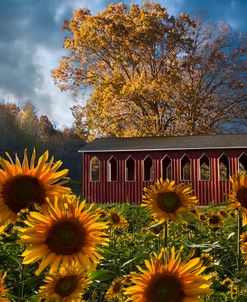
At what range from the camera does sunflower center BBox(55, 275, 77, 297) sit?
76.4 inches

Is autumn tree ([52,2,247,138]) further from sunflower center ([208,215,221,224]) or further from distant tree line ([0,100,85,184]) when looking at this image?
distant tree line ([0,100,85,184])

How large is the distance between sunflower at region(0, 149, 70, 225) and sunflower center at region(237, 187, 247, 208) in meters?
1.25

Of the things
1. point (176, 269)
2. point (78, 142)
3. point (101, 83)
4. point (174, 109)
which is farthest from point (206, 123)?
point (78, 142)

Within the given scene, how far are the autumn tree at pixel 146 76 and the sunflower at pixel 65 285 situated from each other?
30.6 m

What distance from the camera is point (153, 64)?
36.0 meters

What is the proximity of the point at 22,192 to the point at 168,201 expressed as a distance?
1.10m

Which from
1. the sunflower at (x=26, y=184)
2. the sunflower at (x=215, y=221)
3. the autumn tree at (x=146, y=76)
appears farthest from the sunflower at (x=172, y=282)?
the autumn tree at (x=146, y=76)

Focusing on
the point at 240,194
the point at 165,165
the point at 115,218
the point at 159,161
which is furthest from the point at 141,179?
the point at 240,194

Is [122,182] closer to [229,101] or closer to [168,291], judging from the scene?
[229,101]

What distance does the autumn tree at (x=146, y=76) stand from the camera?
34344mm

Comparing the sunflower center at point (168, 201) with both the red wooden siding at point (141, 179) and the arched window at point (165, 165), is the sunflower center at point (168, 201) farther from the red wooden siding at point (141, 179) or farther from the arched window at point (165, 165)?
the arched window at point (165, 165)

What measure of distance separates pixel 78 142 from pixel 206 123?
159 ft

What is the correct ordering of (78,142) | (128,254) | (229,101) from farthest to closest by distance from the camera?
1. (78,142)
2. (229,101)
3. (128,254)

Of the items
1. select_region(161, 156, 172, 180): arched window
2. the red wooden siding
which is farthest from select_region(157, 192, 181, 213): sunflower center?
select_region(161, 156, 172, 180): arched window
